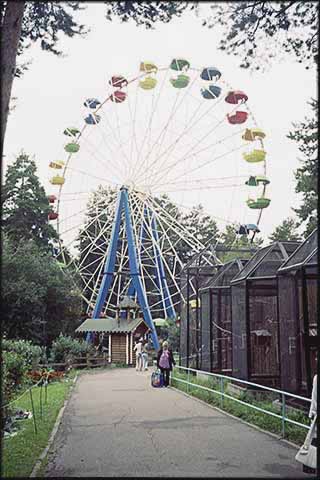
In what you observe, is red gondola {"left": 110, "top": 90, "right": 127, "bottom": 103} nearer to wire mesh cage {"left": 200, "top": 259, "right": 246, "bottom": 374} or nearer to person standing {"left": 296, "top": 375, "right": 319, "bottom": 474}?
wire mesh cage {"left": 200, "top": 259, "right": 246, "bottom": 374}

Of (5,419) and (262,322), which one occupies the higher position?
(262,322)

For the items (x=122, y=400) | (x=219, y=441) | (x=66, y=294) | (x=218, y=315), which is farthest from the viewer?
(x=66, y=294)

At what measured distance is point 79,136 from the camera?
25438mm

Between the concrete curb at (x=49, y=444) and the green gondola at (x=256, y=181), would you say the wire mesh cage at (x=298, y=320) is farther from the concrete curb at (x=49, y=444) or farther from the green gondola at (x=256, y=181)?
the green gondola at (x=256, y=181)

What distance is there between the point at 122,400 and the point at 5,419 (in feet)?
14.3

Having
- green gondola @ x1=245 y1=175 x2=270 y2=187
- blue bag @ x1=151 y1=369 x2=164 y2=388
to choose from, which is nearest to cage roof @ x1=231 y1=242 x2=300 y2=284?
blue bag @ x1=151 y1=369 x2=164 y2=388

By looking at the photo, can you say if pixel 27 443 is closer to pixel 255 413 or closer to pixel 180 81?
pixel 255 413

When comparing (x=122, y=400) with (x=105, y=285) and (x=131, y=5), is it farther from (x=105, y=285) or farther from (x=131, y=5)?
(x=105, y=285)

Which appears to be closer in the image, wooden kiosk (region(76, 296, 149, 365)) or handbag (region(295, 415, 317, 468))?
handbag (region(295, 415, 317, 468))

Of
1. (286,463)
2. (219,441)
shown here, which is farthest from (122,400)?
(286,463)

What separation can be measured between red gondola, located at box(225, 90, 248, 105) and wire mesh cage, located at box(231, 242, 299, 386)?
11.5 m

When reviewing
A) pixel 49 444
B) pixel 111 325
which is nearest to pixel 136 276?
pixel 111 325

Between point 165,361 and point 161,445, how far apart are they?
7981mm

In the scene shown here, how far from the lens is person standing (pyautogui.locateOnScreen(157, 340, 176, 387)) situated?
15.3 meters
